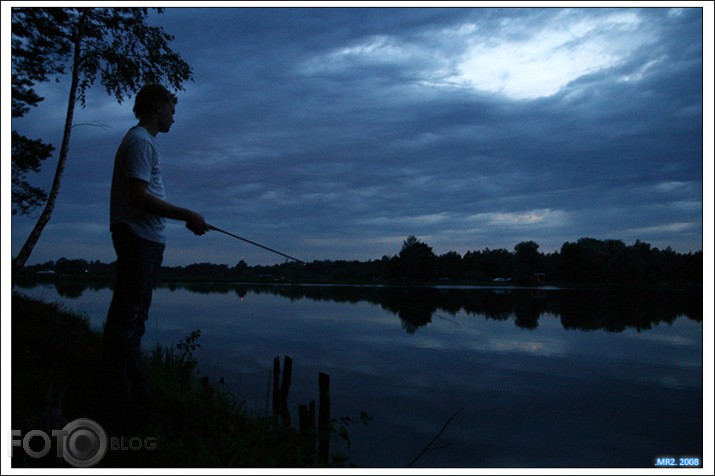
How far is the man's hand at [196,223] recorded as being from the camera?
11.4 ft

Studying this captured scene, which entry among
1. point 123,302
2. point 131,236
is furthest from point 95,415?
point 131,236

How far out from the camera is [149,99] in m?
3.75

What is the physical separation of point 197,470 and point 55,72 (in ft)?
36.8

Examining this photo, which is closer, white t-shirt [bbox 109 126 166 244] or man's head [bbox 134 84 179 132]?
white t-shirt [bbox 109 126 166 244]

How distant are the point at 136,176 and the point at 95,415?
1.91 m

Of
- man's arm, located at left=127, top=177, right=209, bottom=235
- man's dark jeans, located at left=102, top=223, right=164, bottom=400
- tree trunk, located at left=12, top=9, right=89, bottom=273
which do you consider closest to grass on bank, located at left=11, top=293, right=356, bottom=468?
man's dark jeans, located at left=102, top=223, right=164, bottom=400

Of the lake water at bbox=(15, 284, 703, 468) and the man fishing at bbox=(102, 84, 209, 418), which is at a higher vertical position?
the man fishing at bbox=(102, 84, 209, 418)

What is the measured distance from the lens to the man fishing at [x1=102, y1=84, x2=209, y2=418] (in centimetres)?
343

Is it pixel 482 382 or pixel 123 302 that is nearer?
pixel 123 302

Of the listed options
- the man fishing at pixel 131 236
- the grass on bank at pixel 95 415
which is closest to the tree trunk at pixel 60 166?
the grass on bank at pixel 95 415

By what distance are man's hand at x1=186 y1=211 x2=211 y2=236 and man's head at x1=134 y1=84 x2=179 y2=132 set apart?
0.85 meters

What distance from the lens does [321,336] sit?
2542cm

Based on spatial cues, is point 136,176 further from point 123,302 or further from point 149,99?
point 123,302

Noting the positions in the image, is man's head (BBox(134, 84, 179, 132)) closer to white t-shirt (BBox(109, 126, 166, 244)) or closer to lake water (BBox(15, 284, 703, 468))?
white t-shirt (BBox(109, 126, 166, 244))
